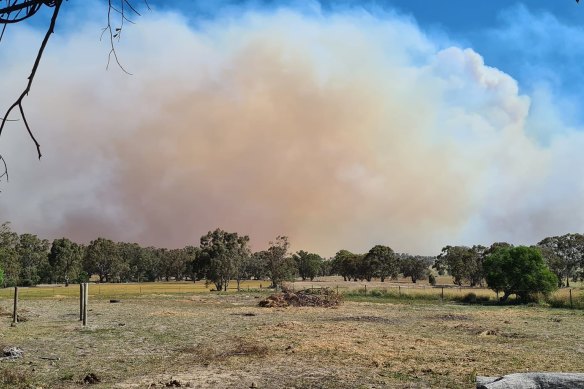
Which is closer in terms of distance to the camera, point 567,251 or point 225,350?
point 225,350

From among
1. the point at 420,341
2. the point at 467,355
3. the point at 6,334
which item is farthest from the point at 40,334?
the point at 467,355

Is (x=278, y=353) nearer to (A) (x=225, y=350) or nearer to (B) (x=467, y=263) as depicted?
(A) (x=225, y=350)

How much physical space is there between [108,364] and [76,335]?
7472mm

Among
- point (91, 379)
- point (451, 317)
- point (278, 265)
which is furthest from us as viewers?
point (278, 265)

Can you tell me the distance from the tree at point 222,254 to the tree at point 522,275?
148ft

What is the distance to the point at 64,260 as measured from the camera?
125938mm

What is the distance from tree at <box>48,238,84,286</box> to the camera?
413 ft

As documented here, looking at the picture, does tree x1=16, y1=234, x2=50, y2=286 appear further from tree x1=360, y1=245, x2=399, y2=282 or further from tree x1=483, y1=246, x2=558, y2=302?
tree x1=483, y1=246, x2=558, y2=302

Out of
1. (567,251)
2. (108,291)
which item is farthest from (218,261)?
(567,251)

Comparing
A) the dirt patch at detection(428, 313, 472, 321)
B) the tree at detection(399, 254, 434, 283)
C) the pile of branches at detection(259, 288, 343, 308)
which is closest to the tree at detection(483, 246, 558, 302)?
the pile of branches at detection(259, 288, 343, 308)

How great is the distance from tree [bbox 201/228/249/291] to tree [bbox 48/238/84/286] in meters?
55.8

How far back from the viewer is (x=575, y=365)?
48.3 ft

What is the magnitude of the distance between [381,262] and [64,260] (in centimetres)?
8053

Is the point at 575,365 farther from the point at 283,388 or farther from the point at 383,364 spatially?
the point at 283,388
